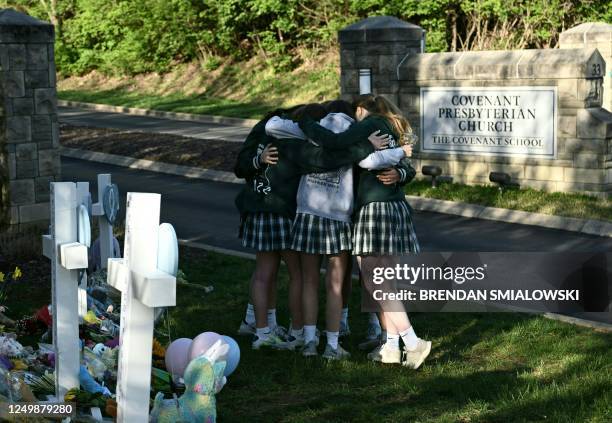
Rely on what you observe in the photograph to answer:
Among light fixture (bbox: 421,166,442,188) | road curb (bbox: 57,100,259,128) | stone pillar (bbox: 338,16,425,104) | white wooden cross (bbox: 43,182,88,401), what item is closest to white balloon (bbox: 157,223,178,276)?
white wooden cross (bbox: 43,182,88,401)

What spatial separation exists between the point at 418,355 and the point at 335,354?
59 cm

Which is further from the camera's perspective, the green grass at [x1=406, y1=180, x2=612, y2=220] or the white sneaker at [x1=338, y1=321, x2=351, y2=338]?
the green grass at [x1=406, y1=180, x2=612, y2=220]

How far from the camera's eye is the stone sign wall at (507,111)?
50.2 feet

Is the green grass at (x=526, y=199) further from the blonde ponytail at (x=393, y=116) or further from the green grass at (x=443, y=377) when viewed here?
the blonde ponytail at (x=393, y=116)

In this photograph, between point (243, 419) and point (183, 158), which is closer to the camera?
point (243, 419)

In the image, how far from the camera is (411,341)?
23.3ft

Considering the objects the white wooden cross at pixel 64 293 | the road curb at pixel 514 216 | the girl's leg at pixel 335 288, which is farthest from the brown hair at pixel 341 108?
the road curb at pixel 514 216

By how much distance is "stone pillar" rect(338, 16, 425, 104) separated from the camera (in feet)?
57.2

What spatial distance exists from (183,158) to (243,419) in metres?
14.6

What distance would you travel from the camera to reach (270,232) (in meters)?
7.51

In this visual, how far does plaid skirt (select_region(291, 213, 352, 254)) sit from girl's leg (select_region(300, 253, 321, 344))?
0.55 ft

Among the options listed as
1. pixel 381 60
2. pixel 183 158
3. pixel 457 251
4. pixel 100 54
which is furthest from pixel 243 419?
pixel 100 54

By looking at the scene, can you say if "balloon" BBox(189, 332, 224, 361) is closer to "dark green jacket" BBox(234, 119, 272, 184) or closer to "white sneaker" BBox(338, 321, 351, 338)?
"dark green jacket" BBox(234, 119, 272, 184)

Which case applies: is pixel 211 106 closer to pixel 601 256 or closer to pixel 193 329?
pixel 601 256
